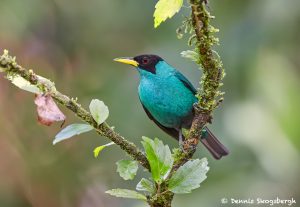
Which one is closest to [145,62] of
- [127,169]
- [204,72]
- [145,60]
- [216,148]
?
[145,60]

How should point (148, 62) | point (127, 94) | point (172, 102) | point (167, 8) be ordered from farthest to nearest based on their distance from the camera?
1. point (127, 94)
2. point (148, 62)
3. point (172, 102)
4. point (167, 8)

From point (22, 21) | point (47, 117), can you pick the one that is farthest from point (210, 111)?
point (22, 21)

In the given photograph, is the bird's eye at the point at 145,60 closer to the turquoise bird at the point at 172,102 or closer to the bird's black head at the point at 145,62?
the bird's black head at the point at 145,62

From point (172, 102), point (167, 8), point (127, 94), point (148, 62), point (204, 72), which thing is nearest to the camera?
point (167, 8)

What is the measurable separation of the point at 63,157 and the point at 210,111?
377 cm

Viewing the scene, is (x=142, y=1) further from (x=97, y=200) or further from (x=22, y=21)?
(x=97, y=200)

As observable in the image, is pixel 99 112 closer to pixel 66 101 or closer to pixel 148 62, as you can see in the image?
pixel 66 101

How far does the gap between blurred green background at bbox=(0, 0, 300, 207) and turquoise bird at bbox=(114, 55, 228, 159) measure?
0.41 m

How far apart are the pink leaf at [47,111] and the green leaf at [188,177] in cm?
47

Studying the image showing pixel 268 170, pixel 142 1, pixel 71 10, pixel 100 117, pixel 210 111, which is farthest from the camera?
pixel 71 10

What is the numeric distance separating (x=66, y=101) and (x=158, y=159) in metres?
0.38

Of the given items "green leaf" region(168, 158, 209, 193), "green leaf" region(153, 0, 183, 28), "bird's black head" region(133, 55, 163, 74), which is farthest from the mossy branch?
"bird's black head" region(133, 55, 163, 74)

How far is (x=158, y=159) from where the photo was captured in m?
2.07

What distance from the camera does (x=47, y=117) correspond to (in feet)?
6.13
